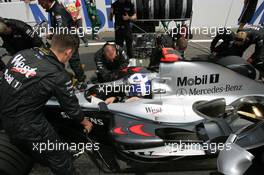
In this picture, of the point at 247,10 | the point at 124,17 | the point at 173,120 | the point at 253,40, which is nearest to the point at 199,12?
the point at 247,10

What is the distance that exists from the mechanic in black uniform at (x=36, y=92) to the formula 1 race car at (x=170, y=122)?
49 centimetres

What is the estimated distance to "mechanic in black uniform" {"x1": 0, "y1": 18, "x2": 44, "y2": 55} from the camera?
4714 millimetres

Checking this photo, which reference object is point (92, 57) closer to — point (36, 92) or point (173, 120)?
point (173, 120)

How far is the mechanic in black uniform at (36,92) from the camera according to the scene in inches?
99.3

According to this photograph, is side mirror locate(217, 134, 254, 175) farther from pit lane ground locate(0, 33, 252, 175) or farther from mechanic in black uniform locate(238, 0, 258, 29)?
mechanic in black uniform locate(238, 0, 258, 29)

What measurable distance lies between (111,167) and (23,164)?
3.27 ft

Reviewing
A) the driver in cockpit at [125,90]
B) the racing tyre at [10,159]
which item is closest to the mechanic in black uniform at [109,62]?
the driver in cockpit at [125,90]

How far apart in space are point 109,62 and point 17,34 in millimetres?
1543

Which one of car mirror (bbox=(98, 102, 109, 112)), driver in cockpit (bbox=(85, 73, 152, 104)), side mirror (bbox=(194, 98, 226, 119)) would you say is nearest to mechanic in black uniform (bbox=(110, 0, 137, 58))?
driver in cockpit (bbox=(85, 73, 152, 104))

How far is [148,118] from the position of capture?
11.9 ft

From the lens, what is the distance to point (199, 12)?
10.1 metres

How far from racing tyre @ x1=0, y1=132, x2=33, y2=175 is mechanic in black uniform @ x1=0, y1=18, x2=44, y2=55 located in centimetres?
221

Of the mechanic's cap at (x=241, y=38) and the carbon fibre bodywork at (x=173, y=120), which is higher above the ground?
the mechanic's cap at (x=241, y=38)

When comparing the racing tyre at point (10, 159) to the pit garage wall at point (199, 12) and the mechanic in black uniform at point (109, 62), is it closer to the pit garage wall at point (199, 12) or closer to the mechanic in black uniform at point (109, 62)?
the mechanic in black uniform at point (109, 62)
